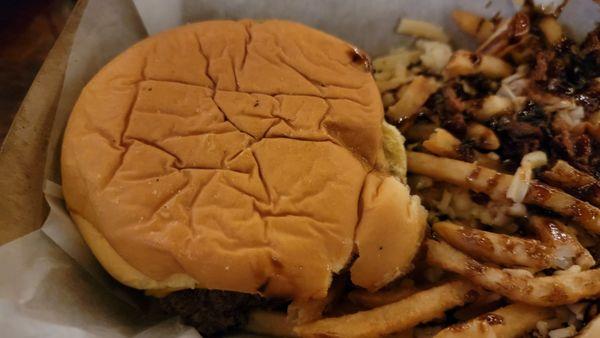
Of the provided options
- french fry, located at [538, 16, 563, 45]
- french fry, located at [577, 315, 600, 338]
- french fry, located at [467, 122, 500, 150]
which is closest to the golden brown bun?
french fry, located at [467, 122, 500, 150]

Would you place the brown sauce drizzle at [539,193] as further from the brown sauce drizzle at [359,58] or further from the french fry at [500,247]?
the brown sauce drizzle at [359,58]

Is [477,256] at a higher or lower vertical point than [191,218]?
lower

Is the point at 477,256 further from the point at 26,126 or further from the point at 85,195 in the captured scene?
the point at 26,126

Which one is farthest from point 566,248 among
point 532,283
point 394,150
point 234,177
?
point 234,177

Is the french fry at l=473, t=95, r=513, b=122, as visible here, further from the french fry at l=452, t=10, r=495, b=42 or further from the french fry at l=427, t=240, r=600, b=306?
the french fry at l=427, t=240, r=600, b=306

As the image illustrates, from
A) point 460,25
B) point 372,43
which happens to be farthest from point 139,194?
point 460,25
